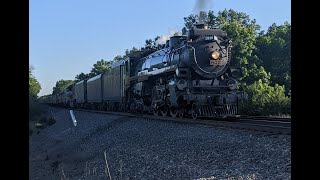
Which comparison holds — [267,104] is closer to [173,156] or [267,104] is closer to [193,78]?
[193,78]

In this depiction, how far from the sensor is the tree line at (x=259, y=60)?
22.3m

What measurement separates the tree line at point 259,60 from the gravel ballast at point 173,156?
10.4 metres

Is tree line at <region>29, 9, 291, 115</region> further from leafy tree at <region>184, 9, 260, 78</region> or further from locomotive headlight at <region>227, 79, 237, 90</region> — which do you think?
locomotive headlight at <region>227, 79, 237, 90</region>

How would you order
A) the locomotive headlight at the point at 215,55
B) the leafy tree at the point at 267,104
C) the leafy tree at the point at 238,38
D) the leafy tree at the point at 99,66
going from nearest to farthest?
the locomotive headlight at the point at 215,55 < the leafy tree at the point at 267,104 < the leafy tree at the point at 238,38 < the leafy tree at the point at 99,66

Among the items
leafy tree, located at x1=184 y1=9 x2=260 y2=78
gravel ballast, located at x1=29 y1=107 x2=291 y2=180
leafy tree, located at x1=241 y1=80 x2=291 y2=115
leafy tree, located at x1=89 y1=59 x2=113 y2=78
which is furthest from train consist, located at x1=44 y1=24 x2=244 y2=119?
leafy tree, located at x1=89 y1=59 x2=113 y2=78

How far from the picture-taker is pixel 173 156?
841 centimetres

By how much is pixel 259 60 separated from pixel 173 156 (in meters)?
42.9

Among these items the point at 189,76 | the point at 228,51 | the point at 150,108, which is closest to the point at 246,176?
the point at 189,76

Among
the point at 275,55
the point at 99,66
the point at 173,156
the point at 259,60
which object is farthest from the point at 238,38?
the point at 99,66

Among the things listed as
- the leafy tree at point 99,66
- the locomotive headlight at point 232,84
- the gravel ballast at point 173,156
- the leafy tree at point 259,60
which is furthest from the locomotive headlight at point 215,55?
the leafy tree at point 99,66

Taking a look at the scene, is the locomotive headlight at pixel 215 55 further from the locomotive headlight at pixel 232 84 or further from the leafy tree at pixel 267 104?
the leafy tree at pixel 267 104
